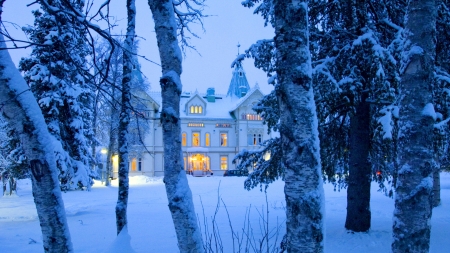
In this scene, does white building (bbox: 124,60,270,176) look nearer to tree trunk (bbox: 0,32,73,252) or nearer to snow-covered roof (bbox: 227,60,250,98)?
snow-covered roof (bbox: 227,60,250,98)

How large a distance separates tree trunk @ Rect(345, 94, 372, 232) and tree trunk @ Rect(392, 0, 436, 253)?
5.66m

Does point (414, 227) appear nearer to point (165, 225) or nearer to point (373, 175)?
point (373, 175)

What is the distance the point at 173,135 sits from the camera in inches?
125

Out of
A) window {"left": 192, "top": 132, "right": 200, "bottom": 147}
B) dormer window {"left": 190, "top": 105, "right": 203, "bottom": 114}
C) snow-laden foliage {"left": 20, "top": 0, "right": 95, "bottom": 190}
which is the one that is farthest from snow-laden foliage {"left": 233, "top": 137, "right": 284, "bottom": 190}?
dormer window {"left": 190, "top": 105, "right": 203, "bottom": 114}

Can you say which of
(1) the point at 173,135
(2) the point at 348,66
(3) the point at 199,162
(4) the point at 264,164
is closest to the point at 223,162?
(3) the point at 199,162

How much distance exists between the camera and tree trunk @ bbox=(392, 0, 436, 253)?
298cm

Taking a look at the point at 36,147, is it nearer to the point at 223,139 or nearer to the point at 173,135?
the point at 173,135

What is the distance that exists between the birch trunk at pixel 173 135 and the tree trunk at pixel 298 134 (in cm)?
106

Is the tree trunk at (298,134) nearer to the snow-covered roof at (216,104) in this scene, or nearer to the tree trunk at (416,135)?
the tree trunk at (416,135)

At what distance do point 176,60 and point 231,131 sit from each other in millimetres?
42972

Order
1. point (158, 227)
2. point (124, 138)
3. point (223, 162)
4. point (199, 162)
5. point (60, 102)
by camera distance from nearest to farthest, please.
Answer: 1. point (124, 138)
2. point (158, 227)
3. point (60, 102)
4. point (199, 162)
5. point (223, 162)

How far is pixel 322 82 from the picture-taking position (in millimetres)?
7406

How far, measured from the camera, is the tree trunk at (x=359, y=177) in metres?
8.62

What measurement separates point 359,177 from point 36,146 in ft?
25.7
